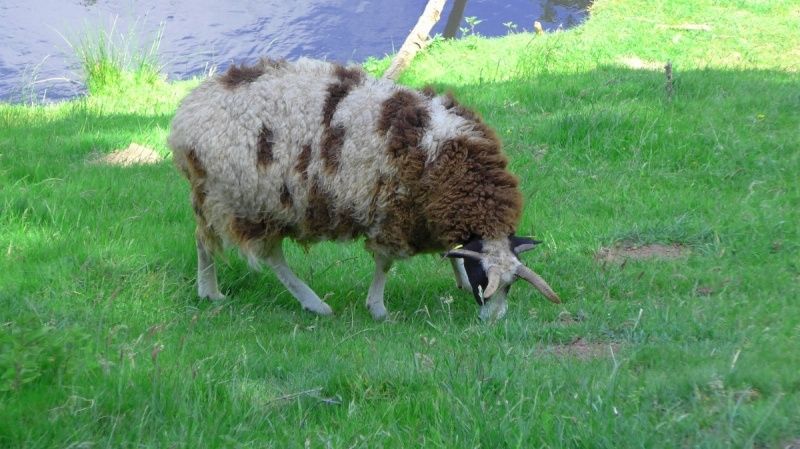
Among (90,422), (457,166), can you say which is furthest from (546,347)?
(90,422)

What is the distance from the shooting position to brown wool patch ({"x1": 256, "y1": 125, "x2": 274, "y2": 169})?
630cm

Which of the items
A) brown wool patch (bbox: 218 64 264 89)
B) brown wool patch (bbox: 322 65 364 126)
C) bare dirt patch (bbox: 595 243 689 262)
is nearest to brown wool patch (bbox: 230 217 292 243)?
brown wool patch (bbox: 322 65 364 126)

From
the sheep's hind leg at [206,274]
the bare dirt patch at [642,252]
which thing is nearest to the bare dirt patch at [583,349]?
→ the bare dirt patch at [642,252]

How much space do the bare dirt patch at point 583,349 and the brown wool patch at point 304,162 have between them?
6.50 ft

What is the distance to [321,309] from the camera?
6715 millimetres

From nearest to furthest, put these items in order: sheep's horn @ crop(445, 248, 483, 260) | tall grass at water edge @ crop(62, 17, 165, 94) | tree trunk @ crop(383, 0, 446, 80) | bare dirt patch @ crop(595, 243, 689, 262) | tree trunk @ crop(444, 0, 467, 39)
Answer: sheep's horn @ crop(445, 248, 483, 260)
bare dirt patch @ crop(595, 243, 689, 262)
tall grass at water edge @ crop(62, 17, 165, 94)
tree trunk @ crop(383, 0, 446, 80)
tree trunk @ crop(444, 0, 467, 39)

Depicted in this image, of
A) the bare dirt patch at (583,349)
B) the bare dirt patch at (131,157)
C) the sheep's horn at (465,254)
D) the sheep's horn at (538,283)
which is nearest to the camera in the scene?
the bare dirt patch at (583,349)

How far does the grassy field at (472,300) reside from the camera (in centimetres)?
384

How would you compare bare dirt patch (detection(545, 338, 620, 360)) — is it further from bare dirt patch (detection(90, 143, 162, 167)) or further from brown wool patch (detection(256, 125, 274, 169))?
bare dirt patch (detection(90, 143, 162, 167))

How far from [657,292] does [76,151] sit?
20.3ft

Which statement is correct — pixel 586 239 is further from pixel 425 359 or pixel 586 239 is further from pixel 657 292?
pixel 425 359

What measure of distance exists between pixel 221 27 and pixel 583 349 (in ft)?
42.3

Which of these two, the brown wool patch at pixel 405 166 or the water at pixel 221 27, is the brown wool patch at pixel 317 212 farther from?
the water at pixel 221 27

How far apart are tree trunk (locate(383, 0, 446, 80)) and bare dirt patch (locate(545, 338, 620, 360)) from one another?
811 centimetres
